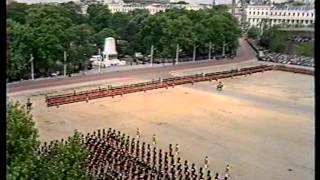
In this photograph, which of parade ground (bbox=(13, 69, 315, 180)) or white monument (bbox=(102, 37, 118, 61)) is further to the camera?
white monument (bbox=(102, 37, 118, 61))

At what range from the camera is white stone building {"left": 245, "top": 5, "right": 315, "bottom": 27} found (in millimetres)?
25688

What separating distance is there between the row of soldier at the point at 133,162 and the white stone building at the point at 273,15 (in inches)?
770

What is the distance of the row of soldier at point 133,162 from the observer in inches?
215

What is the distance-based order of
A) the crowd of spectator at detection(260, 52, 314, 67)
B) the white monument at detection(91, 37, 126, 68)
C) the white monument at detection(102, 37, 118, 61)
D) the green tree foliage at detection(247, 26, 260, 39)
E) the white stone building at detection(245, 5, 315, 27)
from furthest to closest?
the white stone building at detection(245, 5, 315, 27), the green tree foliage at detection(247, 26, 260, 39), the crowd of spectator at detection(260, 52, 314, 67), the white monument at detection(102, 37, 118, 61), the white monument at detection(91, 37, 126, 68)

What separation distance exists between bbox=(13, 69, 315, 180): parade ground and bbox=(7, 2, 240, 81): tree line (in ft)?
8.02

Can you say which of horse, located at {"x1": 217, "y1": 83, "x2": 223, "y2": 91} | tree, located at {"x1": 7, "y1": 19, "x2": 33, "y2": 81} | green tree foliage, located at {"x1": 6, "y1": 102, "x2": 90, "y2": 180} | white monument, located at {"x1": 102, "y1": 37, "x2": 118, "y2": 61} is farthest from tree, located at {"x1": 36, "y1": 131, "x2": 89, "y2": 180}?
white monument, located at {"x1": 102, "y1": 37, "x2": 118, "y2": 61}

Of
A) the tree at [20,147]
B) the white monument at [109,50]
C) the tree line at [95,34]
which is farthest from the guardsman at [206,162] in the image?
the white monument at [109,50]

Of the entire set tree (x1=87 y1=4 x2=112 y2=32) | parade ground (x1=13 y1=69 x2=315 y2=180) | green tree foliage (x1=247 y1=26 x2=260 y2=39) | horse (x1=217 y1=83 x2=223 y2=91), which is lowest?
parade ground (x1=13 y1=69 x2=315 y2=180)

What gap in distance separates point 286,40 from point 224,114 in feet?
41.4

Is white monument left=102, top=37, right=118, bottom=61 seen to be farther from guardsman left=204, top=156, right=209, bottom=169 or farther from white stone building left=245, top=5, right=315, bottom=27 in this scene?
white stone building left=245, top=5, right=315, bottom=27

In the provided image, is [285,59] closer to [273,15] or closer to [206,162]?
[273,15]

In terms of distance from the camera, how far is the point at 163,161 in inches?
239

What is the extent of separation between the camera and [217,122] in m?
8.37

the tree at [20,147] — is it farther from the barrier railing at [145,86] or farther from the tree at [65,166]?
the barrier railing at [145,86]
